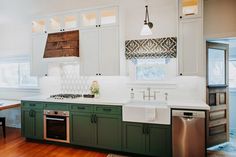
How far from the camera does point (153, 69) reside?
11.5 feet

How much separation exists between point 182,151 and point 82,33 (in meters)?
2.93

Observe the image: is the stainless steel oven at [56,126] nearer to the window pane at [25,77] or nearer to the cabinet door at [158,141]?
the window pane at [25,77]

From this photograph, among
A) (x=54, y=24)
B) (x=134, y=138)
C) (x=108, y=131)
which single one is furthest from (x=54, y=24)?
(x=134, y=138)

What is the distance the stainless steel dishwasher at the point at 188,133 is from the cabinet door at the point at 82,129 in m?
1.50

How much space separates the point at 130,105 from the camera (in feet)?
9.85

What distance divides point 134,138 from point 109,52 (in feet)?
5.60

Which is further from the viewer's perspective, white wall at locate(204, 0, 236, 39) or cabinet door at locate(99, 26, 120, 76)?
cabinet door at locate(99, 26, 120, 76)

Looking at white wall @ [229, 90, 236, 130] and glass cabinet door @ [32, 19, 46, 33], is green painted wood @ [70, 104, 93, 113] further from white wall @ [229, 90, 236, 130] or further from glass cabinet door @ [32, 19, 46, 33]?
white wall @ [229, 90, 236, 130]

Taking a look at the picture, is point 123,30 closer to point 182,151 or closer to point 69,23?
point 69,23

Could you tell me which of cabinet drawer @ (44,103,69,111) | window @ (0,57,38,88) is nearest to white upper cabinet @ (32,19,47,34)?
window @ (0,57,38,88)

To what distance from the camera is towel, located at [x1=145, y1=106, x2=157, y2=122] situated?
9.20ft

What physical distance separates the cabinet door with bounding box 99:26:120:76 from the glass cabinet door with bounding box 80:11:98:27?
11.9 inches

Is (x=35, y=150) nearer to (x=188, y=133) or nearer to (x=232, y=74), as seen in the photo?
(x=188, y=133)

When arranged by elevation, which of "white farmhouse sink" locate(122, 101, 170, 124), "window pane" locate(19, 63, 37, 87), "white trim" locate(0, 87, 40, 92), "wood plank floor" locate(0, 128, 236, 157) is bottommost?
"wood plank floor" locate(0, 128, 236, 157)
